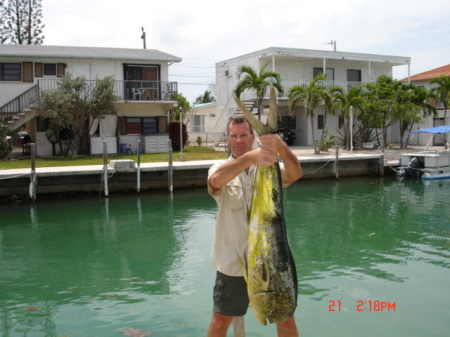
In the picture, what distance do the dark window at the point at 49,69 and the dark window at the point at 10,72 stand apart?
1210 millimetres

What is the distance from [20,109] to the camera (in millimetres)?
23109

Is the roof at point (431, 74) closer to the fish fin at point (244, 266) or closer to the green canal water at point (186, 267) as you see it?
the green canal water at point (186, 267)

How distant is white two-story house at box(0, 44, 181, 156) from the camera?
23672mm

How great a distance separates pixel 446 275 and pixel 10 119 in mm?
20548

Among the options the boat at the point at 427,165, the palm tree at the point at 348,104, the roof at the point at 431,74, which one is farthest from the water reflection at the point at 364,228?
the roof at the point at 431,74

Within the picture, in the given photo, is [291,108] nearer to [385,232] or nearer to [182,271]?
[385,232]

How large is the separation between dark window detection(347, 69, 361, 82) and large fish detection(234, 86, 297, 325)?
97.9 ft

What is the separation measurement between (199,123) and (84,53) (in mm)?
14454

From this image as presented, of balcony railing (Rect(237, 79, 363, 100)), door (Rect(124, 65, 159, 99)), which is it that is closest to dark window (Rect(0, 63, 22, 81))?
door (Rect(124, 65, 159, 99))

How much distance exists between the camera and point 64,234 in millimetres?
11867

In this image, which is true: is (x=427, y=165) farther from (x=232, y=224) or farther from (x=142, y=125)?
(x=232, y=224)

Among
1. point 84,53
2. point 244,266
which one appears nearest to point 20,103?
point 84,53

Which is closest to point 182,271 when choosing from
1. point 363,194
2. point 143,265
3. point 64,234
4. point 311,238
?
point 143,265

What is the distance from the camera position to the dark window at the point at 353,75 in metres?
31.4
